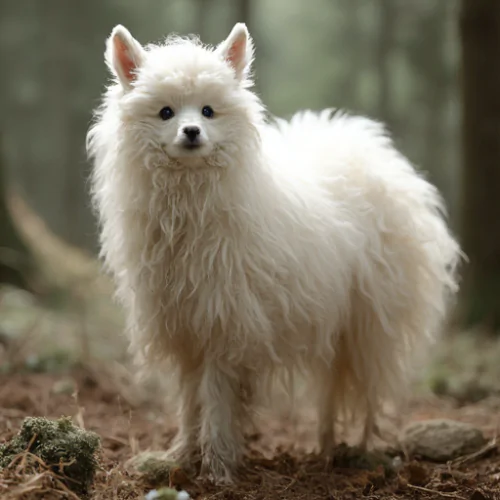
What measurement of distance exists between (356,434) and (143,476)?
2054mm

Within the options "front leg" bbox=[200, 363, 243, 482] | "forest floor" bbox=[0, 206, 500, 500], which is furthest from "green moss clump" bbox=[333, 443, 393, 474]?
"front leg" bbox=[200, 363, 243, 482]

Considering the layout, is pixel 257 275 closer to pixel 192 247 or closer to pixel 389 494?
pixel 192 247

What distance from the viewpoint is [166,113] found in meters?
3.77

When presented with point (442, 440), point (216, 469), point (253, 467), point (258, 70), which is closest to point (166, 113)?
point (216, 469)

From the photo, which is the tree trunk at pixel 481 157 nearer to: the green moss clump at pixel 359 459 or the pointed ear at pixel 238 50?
the green moss clump at pixel 359 459

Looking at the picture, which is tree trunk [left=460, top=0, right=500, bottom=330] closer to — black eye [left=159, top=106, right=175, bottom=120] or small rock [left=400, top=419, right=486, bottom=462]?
small rock [left=400, top=419, right=486, bottom=462]

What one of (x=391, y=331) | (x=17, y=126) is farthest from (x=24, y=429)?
(x=17, y=126)

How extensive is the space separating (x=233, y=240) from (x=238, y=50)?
107cm

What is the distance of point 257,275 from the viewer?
3.92 meters

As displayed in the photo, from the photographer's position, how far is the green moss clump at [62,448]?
3363mm

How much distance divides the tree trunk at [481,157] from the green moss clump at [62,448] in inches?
224

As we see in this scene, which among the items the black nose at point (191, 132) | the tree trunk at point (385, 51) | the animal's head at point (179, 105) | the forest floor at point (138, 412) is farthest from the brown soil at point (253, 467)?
the tree trunk at point (385, 51)

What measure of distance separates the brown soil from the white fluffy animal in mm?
328

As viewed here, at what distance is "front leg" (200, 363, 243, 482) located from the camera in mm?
4004
